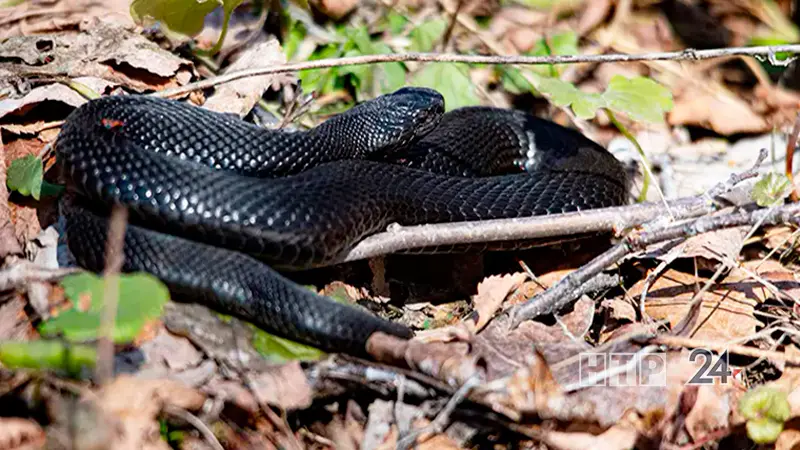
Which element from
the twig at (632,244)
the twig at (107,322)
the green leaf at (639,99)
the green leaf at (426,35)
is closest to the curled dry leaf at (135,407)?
the twig at (107,322)

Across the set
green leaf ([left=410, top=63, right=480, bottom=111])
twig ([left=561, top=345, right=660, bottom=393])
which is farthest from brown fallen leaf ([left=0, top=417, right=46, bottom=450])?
green leaf ([left=410, top=63, right=480, bottom=111])

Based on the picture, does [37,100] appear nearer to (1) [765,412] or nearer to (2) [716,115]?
(1) [765,412]

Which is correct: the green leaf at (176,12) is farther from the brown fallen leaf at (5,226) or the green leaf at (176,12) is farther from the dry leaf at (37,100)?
the brown fallen leaf at (5,226)

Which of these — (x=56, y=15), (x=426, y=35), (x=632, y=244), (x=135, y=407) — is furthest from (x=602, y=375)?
(x=56, y=15)

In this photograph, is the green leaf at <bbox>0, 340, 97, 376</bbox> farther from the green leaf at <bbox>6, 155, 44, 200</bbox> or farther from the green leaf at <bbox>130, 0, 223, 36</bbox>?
the green leaf at <bbox>130, 0, 223, 36</bbox>

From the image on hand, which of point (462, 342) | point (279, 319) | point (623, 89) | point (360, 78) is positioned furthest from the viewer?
point (360, 78)

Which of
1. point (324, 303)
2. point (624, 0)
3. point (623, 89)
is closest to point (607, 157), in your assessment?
point (623, 89)

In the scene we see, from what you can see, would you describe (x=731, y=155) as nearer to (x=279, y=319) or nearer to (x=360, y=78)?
(x=360, y=78)
